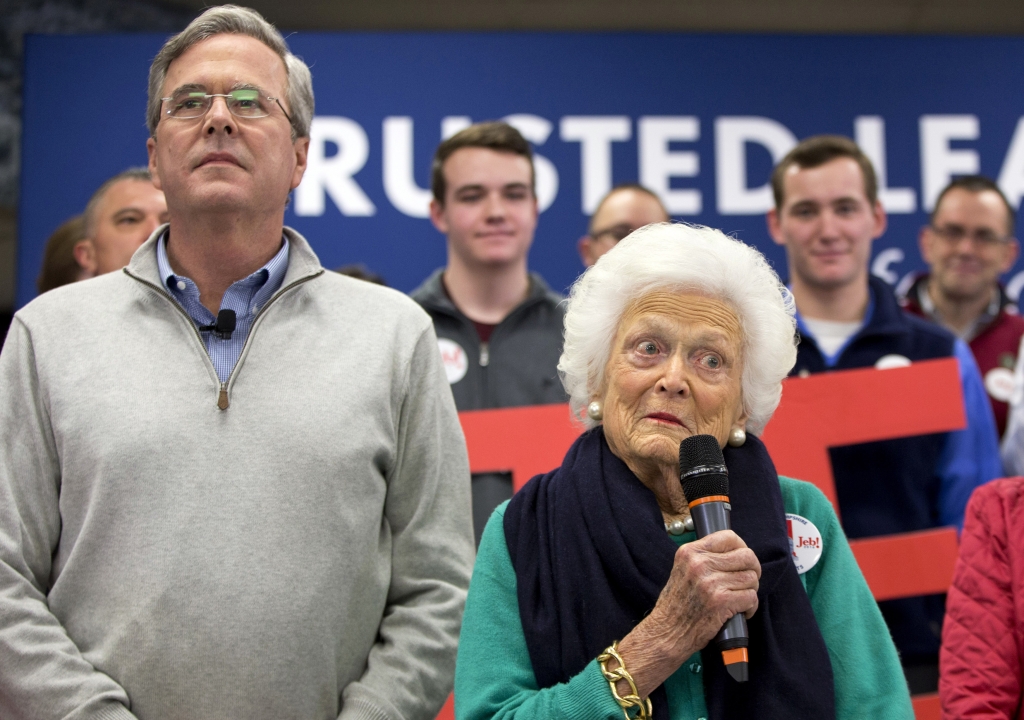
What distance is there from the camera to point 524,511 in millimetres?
2020

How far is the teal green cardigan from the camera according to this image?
1.79m

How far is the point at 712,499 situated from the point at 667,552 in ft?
0.53

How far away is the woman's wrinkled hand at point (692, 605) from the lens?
1683 millimetres

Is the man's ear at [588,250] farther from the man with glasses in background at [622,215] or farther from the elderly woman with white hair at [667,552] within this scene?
the elderly woman with white hair at [667,552]

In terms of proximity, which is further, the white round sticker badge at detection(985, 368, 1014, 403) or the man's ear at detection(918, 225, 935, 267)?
the man's ear at detection(918, 225, 935, 267)

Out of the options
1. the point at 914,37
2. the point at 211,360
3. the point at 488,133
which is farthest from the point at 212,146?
the point at 914,37

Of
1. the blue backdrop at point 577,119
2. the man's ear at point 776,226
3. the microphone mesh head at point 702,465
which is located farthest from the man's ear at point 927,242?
the microphone mesh head at point 702,465

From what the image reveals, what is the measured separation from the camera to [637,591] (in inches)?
72.7

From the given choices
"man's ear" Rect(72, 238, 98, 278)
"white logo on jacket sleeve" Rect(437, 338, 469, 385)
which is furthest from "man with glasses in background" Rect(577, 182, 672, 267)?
"man's ear" Rect(72, 238, 98, 278)

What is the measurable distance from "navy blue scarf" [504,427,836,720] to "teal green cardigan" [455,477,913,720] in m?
0.03

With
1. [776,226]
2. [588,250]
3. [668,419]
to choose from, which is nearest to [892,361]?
[776,226]

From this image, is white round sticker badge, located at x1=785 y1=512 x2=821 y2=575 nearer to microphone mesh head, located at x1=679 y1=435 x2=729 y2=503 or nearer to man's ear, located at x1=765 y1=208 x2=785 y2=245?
microphone mesh head, located at x1=679 y1=435 x2=729 y2=503

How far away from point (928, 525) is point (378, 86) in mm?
3572

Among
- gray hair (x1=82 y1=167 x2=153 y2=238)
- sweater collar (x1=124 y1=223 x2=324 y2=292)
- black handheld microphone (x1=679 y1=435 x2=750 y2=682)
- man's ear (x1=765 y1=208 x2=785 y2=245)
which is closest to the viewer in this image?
black handheld microphone (x1=679 y1=435 x2=750 y2=682)
